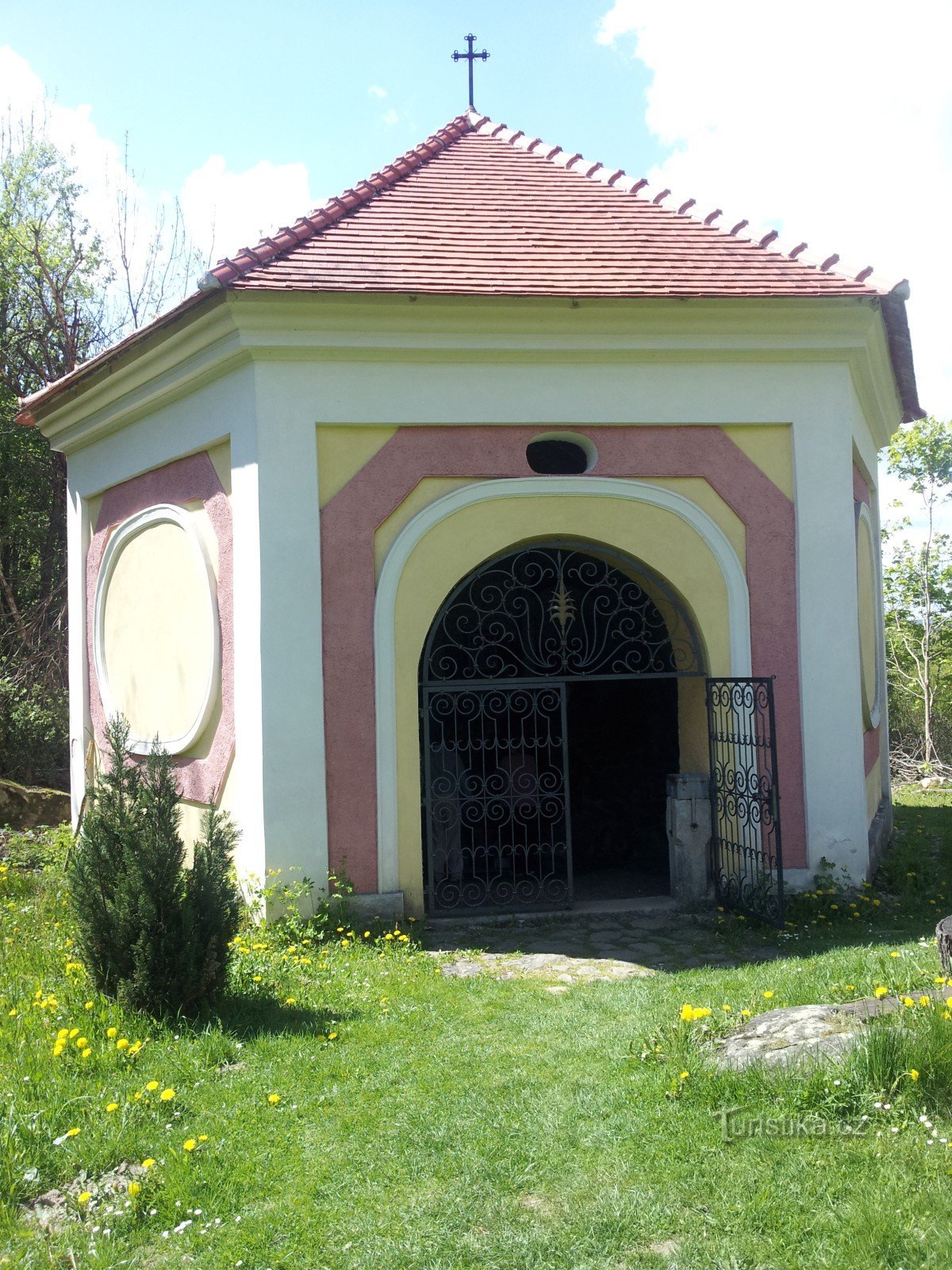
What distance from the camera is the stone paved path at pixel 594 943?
6.29m

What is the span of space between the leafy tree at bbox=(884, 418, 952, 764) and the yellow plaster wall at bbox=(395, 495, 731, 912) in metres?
11.6

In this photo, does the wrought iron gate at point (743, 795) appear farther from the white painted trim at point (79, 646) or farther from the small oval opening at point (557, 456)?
the white painted trim at point (79, 646)

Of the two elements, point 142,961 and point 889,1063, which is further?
point 142,961

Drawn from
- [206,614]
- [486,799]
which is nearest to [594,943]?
[486,799]

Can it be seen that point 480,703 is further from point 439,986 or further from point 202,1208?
point 202,1208

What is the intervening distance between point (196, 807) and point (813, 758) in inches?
176

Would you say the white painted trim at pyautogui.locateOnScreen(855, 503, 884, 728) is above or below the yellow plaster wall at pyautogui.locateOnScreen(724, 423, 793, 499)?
below

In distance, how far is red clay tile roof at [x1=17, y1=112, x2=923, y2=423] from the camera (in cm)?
706

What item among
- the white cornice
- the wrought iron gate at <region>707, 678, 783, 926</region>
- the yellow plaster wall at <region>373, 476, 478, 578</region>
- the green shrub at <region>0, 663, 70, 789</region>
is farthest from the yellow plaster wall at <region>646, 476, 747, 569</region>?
the green shrub at <region>0, 663, 70, 789</region>

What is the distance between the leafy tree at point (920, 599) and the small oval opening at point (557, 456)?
1169 centimetres

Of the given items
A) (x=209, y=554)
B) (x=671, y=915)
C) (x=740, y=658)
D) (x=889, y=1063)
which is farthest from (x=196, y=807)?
(x=889, y=1063)

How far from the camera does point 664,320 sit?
736 centimetres

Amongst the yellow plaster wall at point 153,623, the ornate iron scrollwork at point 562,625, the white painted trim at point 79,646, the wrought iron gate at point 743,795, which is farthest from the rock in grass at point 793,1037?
the white painted trim at point 79,646

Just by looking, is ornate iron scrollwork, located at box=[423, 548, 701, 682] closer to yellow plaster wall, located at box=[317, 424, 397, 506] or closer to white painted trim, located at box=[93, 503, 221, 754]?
yellow plaster wall, located at box=[317, 424, 397, 506]
